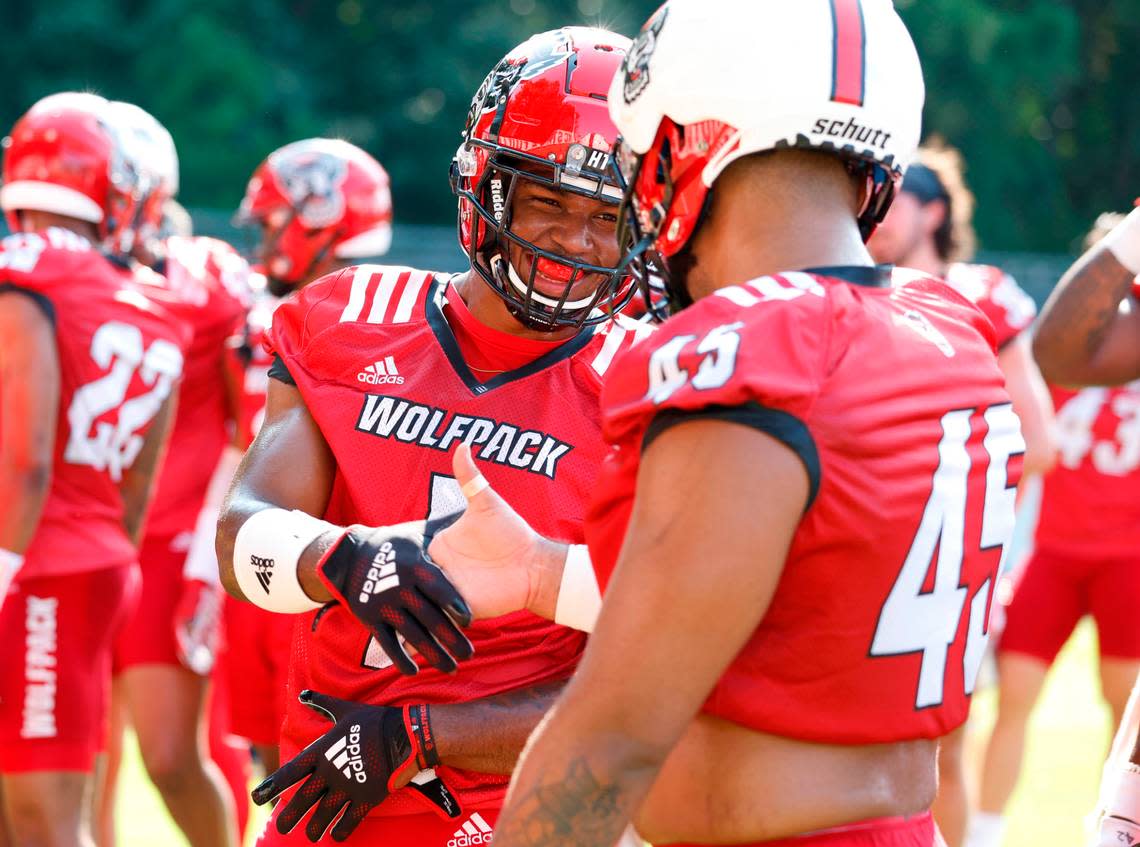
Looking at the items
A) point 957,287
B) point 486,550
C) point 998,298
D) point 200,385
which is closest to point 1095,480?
point 998,298

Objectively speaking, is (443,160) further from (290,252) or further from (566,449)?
(566,449)

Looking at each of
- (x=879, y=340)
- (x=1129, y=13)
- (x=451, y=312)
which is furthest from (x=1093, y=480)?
(x=1129, y=13)

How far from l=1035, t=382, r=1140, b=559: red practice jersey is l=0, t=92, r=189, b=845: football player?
324 cm

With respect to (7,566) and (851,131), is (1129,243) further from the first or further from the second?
(7,566)

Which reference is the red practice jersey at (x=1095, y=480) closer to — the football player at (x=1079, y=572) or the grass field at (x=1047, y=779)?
the football player at (x=1079, y=572)

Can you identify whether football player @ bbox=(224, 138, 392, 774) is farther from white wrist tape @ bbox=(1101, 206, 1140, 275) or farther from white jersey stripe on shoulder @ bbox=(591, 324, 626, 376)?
white wrist tape @ bbox=(1101, 206, 1140, 275)

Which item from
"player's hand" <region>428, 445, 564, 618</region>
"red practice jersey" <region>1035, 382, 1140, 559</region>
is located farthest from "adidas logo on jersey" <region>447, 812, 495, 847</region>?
"red practice jersey" <region>1035, 382, 1140, 559</region>

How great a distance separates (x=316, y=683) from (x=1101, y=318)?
1817 millimetres

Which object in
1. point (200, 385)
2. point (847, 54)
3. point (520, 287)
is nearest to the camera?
point (847, 54)

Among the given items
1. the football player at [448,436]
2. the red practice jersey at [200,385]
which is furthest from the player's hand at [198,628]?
the football player at [448,436]

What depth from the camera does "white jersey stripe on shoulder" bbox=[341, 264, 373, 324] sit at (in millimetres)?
2812

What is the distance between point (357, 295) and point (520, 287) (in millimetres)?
294

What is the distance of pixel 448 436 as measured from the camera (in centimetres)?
272

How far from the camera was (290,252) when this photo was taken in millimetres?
5961
